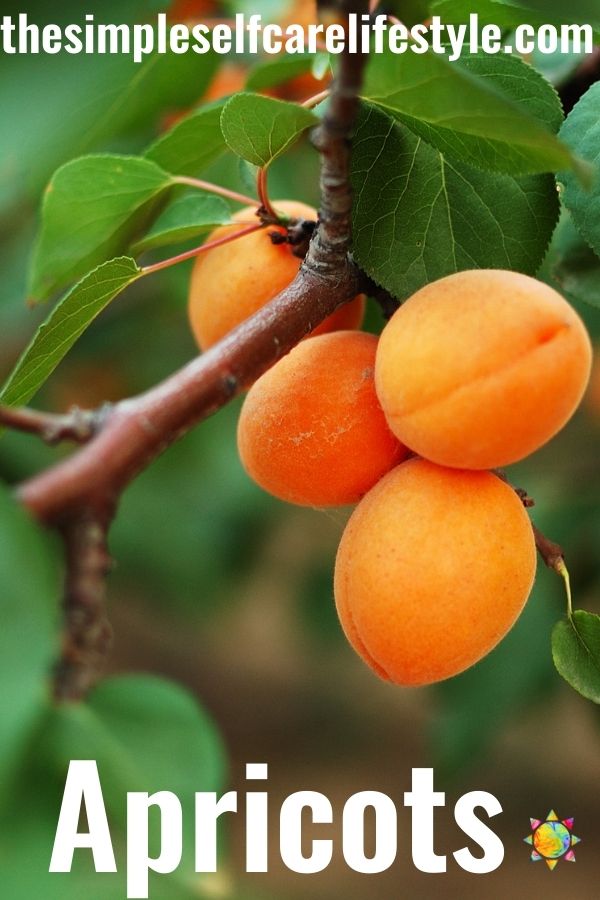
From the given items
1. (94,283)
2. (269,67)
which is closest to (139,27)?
(269,67)

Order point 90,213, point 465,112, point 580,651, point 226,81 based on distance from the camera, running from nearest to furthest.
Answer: point 465,112 → point 580,651 → point 90,213 → point 226,81

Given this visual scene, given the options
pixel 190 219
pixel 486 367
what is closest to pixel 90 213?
pixel 190 219

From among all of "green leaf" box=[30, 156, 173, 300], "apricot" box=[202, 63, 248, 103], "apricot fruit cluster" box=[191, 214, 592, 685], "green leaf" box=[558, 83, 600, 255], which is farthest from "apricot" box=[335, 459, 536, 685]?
"apricot" box=[202, 63, 248, 103]

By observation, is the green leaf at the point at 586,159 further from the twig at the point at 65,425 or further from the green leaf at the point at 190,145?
the twig at the point at 65,425

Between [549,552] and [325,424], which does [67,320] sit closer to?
[325,424]

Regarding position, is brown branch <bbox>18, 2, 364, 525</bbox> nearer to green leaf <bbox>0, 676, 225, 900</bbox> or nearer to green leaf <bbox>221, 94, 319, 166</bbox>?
green leaf <bbox>221, 94, 319, 166</bbox>

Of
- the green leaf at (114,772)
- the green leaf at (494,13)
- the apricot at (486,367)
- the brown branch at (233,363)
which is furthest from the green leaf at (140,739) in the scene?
the green leaf at (494,13)
